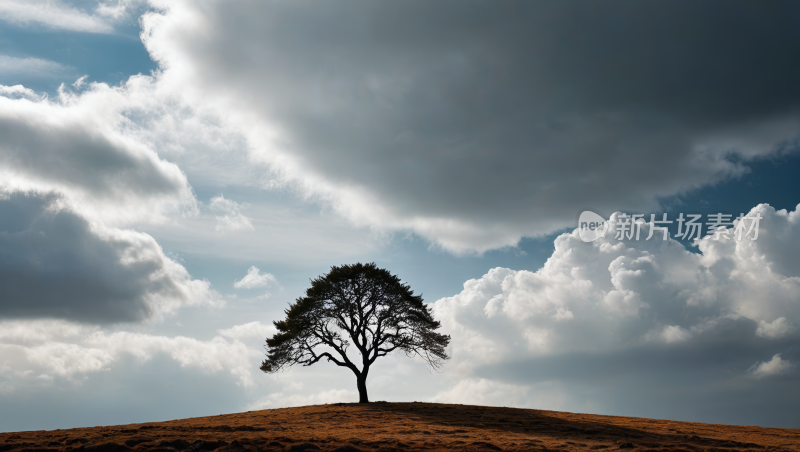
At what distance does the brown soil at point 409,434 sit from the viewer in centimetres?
1593

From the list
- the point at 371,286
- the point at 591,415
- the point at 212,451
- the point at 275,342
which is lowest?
the point at 591,415

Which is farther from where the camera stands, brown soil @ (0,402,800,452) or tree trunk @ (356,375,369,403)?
tree trunk @ (356,375,369,403)

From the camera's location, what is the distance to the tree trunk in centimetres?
3634

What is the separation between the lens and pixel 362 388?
3644cm

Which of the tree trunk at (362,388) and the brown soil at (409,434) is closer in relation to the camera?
the brown soil at (409,434)

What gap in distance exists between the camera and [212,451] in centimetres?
1505

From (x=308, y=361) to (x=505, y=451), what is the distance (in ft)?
75.3

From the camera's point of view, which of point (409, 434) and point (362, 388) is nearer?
point (409, 434)

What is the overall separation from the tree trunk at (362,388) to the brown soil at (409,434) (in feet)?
8.46

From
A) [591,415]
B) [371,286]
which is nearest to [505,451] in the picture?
[591,415]

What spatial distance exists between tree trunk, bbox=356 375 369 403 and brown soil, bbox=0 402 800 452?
2.58m

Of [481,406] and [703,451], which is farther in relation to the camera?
[481,406]

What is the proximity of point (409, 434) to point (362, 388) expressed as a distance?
16.4 metres

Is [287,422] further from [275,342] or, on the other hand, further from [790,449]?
[790,449]
